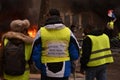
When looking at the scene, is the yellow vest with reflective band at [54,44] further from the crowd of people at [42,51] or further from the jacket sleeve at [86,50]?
the jacket sleeve at [86,50]

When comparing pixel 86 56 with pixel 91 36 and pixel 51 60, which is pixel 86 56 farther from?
pixel 51 60

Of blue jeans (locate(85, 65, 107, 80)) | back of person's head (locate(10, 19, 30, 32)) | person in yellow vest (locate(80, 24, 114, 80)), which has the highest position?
back of person's head (locate(10, 19, 30, 32))

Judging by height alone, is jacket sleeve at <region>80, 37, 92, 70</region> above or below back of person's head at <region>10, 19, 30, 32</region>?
below

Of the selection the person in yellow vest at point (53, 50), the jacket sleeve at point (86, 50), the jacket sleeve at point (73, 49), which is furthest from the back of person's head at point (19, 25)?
the jacket sleeve at point (86, 50)

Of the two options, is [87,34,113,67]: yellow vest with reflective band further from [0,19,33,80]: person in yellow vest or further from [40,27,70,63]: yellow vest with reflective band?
[0,19,33,80]: person in yellow vest

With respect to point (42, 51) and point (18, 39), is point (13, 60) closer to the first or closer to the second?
point (18, 39)

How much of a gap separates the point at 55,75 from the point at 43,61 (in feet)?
0.89

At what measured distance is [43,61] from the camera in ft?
19.1

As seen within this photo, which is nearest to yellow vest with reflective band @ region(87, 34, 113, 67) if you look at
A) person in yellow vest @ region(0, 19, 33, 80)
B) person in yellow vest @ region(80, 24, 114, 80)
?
person in yellow vest @ region(80, 24, 114, 80)

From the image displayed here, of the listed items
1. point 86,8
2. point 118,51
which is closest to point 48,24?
point 118,51

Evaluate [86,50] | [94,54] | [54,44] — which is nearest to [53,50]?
[54,44]

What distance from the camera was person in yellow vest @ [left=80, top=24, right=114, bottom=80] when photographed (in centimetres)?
701

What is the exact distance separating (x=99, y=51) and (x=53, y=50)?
1.58 meters

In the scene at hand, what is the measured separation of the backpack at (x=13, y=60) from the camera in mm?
5711
